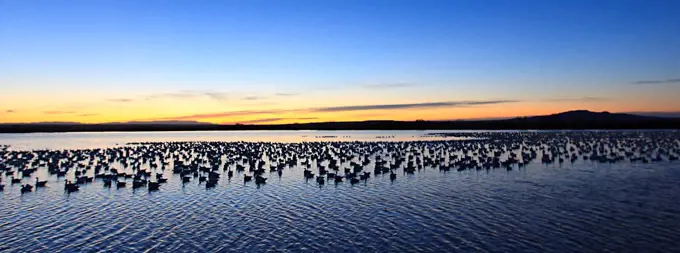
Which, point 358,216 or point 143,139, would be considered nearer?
point 358,216

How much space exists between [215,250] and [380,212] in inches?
263

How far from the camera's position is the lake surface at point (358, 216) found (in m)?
12.8

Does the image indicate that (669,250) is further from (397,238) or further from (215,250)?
(215,250)

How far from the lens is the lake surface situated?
12.8 m

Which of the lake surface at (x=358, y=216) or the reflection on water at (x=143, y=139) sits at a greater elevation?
the reflection on water at (x=143, y=139)

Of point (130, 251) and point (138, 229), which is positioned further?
point (138, 229)

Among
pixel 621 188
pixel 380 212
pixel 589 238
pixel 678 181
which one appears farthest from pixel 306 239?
pixel 678 181

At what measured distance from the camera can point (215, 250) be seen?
12383 mm

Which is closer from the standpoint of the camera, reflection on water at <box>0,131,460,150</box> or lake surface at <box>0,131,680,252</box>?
lake surface at <box>0,131,680,252</box>

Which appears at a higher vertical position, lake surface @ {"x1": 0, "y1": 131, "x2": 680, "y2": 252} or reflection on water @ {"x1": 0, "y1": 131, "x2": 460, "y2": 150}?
reflection on water @ {"x1": 0, "y1": 131, "x2": 460, "y2": 150}

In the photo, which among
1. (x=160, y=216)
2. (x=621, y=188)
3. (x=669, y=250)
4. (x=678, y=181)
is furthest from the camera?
(x=678, y=181)

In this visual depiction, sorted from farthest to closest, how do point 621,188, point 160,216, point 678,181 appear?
point 678,181, point 621,188, point 160,216

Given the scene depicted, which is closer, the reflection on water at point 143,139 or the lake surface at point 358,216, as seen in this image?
the lake surface at point 358,216

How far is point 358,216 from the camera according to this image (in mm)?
16328
